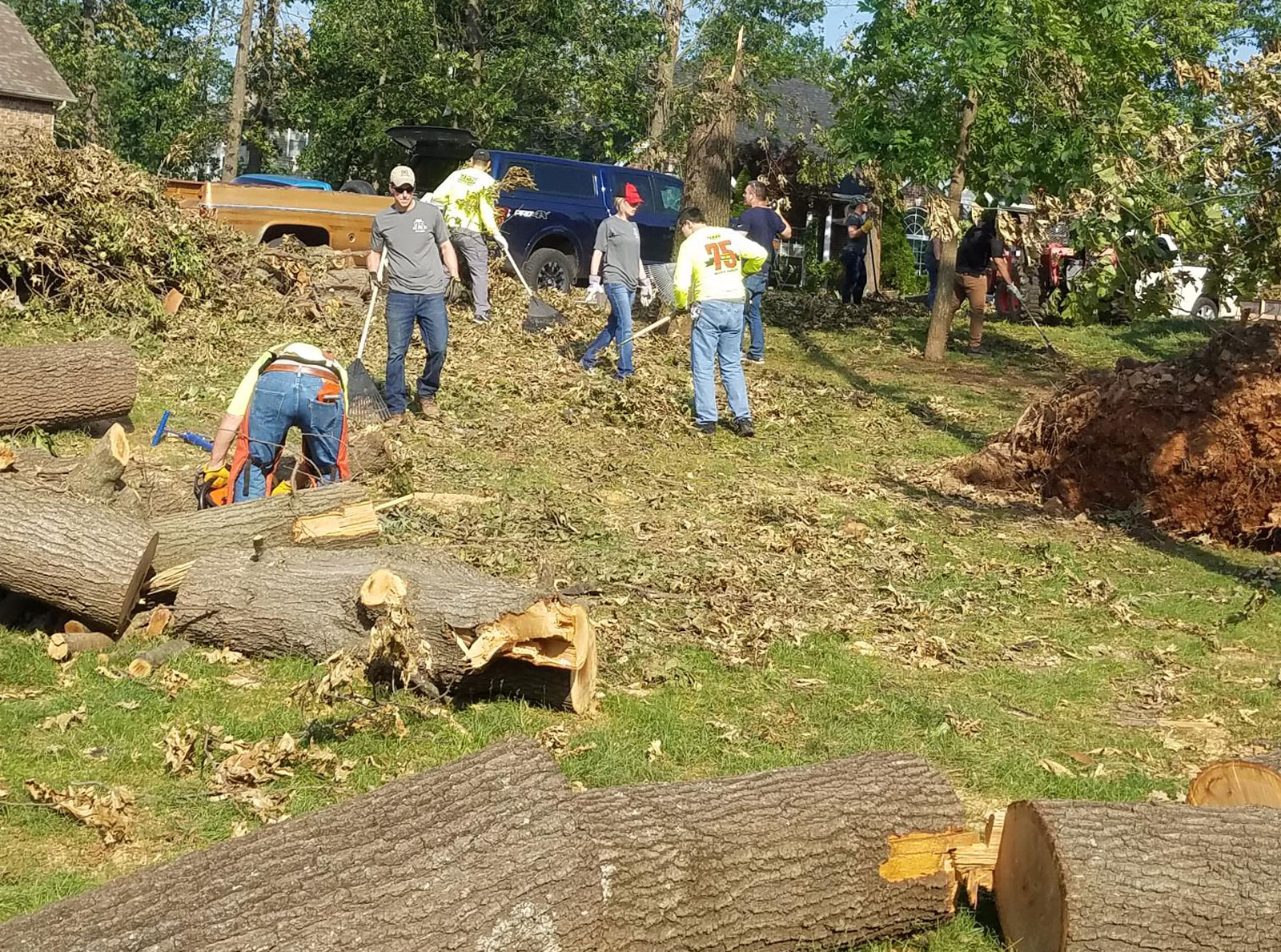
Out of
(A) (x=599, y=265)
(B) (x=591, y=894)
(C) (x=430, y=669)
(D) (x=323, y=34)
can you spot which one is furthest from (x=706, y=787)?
(D) (x=323, y=34)

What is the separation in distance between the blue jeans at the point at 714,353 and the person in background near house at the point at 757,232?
1.88 metres

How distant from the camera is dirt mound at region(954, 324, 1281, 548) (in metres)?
9.77

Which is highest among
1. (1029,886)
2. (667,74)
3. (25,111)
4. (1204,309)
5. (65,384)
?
(667,74)

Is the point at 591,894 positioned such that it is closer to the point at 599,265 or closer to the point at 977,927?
the point at 977,927

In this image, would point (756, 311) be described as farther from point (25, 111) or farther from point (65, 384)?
point (25, 111)

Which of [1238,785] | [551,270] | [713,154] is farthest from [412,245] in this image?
[551,270]

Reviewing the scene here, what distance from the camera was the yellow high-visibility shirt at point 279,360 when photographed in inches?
290

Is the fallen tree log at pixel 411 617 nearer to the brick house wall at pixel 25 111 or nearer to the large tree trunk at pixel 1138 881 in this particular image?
the large tree trunk at pixel 1138 881

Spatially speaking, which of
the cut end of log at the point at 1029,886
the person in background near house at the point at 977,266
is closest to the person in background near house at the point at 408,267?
the cut end of log at the point at 1029,886

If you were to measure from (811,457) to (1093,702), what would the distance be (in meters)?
5.60

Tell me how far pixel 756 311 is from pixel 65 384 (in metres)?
7.95

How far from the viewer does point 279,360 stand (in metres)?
7.55

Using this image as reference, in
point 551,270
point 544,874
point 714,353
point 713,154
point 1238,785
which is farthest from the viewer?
point 551,270

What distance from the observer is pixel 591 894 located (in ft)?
12.0
